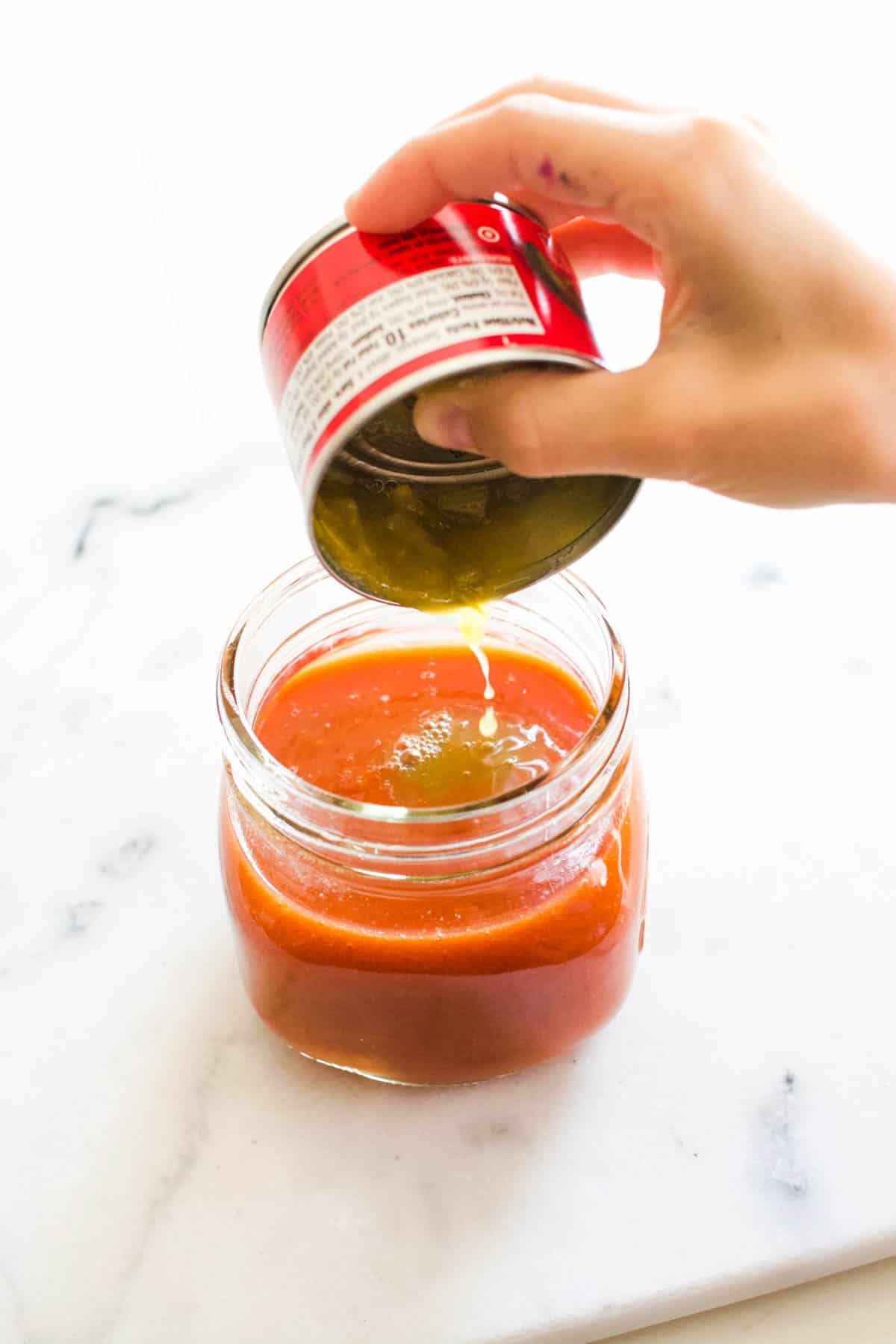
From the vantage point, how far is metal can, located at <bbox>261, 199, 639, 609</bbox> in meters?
0.74

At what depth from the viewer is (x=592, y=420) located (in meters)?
0.75

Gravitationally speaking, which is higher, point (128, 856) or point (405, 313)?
point (405, 313)

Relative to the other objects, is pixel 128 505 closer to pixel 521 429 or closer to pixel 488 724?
pixel 488 724

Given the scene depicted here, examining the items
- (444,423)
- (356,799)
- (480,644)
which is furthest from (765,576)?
(444,423)

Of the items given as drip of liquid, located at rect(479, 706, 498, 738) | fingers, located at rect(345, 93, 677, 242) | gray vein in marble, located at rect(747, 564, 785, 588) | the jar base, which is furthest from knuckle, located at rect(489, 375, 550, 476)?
gray vein in marble, located at rect(747, 564, 785, 588)

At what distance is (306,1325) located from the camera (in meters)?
Result: 0.93

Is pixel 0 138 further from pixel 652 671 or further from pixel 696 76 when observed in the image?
pixel 652 671

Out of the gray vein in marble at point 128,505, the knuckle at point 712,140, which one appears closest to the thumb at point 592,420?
the knuckle at point 712,140

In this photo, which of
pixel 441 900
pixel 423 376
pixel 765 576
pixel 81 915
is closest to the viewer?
pixel 423 376

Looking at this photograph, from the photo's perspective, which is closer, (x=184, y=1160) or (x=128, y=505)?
(x=184, y=1160)

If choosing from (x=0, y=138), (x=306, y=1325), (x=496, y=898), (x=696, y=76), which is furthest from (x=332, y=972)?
(x=696, y=76)

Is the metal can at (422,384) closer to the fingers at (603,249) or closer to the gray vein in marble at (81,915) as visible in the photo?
the fingers at (603,249)

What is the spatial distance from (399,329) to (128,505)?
774 millimetres

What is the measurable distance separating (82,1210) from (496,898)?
37 centimetres
